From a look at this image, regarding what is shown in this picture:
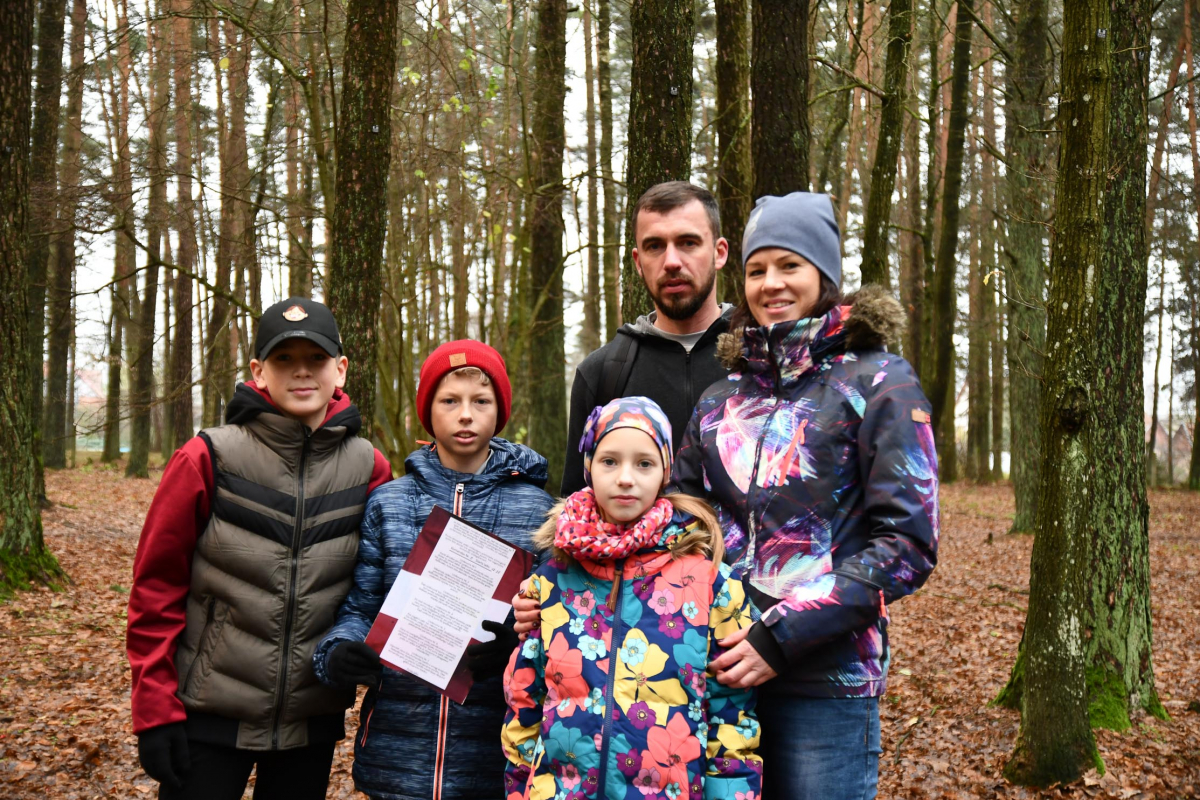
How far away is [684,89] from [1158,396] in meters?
27.0

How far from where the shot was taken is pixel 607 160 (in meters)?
16.1

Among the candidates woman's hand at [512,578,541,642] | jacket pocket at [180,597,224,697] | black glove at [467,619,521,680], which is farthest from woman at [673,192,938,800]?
jacket pocket at [180,597,224,697]

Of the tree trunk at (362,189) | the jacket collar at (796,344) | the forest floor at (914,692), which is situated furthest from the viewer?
the tree trunk at (362,189)

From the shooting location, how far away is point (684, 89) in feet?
19.7

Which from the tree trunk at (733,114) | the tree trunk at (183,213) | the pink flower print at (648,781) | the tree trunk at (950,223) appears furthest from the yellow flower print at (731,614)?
the tree trunk at (950,223)

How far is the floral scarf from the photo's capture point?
93.2 inches

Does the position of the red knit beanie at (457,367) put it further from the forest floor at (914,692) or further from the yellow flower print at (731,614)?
the forest floor at (914,692)

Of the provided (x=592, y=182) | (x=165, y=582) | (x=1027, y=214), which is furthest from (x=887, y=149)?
(x=592, y=182)

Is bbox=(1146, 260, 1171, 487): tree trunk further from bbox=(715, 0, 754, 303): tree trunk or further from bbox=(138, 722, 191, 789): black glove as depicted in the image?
bbox=(138, 722, 191, 789): black glove

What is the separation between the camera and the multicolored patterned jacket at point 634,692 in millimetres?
2242

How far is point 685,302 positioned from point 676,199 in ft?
1.21

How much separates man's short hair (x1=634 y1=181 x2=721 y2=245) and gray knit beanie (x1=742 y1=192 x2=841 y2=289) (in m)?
0.61

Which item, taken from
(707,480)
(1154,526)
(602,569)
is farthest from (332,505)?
(1154,526)

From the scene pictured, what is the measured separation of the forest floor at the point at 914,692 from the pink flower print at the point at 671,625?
11.7 feet
